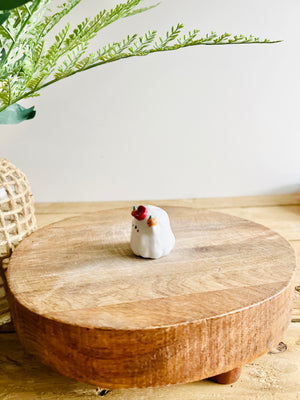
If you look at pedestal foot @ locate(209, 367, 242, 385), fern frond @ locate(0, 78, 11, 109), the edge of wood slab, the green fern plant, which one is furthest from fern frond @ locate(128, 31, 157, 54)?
pedestal foot @ locate(209, 367, 242, 385)

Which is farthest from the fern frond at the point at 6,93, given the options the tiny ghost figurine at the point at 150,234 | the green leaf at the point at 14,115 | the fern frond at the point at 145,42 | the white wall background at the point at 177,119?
the white wall background at the point at 177,119

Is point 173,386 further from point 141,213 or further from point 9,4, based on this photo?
point 9,4

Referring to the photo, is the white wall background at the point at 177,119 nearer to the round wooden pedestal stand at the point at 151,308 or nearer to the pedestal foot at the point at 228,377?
the round wooden pedestal stand at the point at 151,308

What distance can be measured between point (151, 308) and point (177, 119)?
128cm

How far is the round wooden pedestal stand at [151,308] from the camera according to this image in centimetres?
74

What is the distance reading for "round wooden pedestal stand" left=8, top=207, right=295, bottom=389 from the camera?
0.74 meters

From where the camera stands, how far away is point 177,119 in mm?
1924

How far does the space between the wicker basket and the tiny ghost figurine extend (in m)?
0.32

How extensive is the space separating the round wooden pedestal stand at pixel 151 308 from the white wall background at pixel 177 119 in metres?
1.00

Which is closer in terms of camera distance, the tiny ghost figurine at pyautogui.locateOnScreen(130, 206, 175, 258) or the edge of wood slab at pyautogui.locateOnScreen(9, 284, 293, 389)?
the edge of wood slab at pyautogui.locateOnScreen(9, 284, 293, 389)

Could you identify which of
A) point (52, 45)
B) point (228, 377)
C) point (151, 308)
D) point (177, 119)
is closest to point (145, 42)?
point (52, 45)

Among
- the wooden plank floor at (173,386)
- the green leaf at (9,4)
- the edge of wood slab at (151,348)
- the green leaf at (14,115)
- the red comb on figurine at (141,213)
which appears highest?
the green leaf at (9,4)

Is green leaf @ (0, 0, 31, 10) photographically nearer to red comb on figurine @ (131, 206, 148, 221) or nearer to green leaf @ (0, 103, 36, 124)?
green leaf @ (0, 103, 36, 124)

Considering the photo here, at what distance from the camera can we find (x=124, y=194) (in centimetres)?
203
